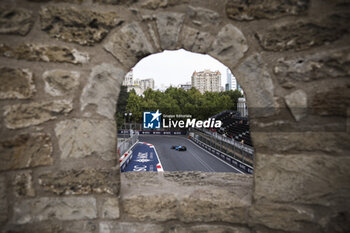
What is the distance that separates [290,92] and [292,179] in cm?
49

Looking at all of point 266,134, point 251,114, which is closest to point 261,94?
point 251,114

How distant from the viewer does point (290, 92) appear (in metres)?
1.15

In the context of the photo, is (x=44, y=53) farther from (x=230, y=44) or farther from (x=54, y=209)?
(x=230, y=44)

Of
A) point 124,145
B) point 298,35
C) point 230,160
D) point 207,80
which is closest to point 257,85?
point 298,35

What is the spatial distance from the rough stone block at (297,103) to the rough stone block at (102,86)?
0.97m

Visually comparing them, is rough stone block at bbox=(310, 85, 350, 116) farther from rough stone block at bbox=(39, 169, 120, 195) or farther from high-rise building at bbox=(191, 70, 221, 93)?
high-rise building at bbox=(191, 70, 221, 93)

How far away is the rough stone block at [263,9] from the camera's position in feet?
3.66

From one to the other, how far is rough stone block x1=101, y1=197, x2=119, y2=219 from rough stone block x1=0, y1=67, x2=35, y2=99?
755mm

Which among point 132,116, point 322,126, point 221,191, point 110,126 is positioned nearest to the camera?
point 322,126

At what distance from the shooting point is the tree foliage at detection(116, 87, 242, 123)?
27.9 m

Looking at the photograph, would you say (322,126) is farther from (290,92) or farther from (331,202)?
(331,202)

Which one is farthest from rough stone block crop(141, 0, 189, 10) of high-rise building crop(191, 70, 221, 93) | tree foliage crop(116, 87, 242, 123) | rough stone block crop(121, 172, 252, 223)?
high-rise building crop(191, 70, 221, 93)

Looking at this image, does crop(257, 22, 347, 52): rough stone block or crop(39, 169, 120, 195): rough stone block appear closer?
crop(257, 22, 347, 52): rough stone block

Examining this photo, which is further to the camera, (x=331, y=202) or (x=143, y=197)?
(x=143, y=197)
